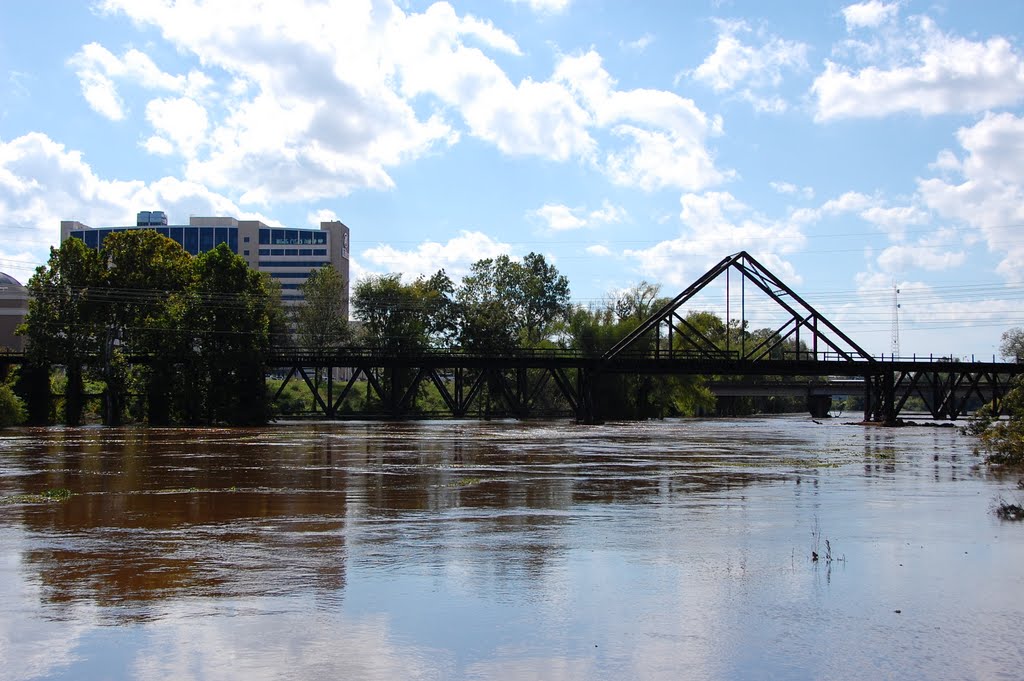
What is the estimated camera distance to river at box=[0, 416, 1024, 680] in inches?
356

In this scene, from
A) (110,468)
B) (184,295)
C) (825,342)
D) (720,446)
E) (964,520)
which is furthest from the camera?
(825,342)

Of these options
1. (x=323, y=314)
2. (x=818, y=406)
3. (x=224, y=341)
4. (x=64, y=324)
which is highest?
(x=323, y=314)

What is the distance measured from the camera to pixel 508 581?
12.3 m

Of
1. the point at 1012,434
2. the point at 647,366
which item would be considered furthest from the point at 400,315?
the point at 1012,434

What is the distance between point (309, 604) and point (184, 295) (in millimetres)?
73656

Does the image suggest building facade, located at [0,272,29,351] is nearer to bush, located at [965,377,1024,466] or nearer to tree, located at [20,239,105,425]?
tree, located at [20,239,105,425]

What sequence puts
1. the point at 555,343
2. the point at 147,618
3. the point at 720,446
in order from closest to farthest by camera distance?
1. the point at 147,618
2. the point at 720,446
3. the point at 555,343

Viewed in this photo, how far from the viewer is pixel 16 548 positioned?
14656 millimetres

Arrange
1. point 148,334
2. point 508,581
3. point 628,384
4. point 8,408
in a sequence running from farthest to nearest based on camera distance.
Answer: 1. point 628,384
2. point 148,334
3. point 8,408
4. point 508,581

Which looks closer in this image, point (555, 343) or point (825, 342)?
point (825, 342)

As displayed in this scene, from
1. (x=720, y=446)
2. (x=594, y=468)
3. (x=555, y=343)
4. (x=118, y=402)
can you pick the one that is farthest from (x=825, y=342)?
(x=594, y=468)

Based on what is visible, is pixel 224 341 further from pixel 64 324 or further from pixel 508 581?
pixel 508 581

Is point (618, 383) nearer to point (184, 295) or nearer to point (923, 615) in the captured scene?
point (184, 295)

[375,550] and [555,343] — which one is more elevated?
[555,343]
